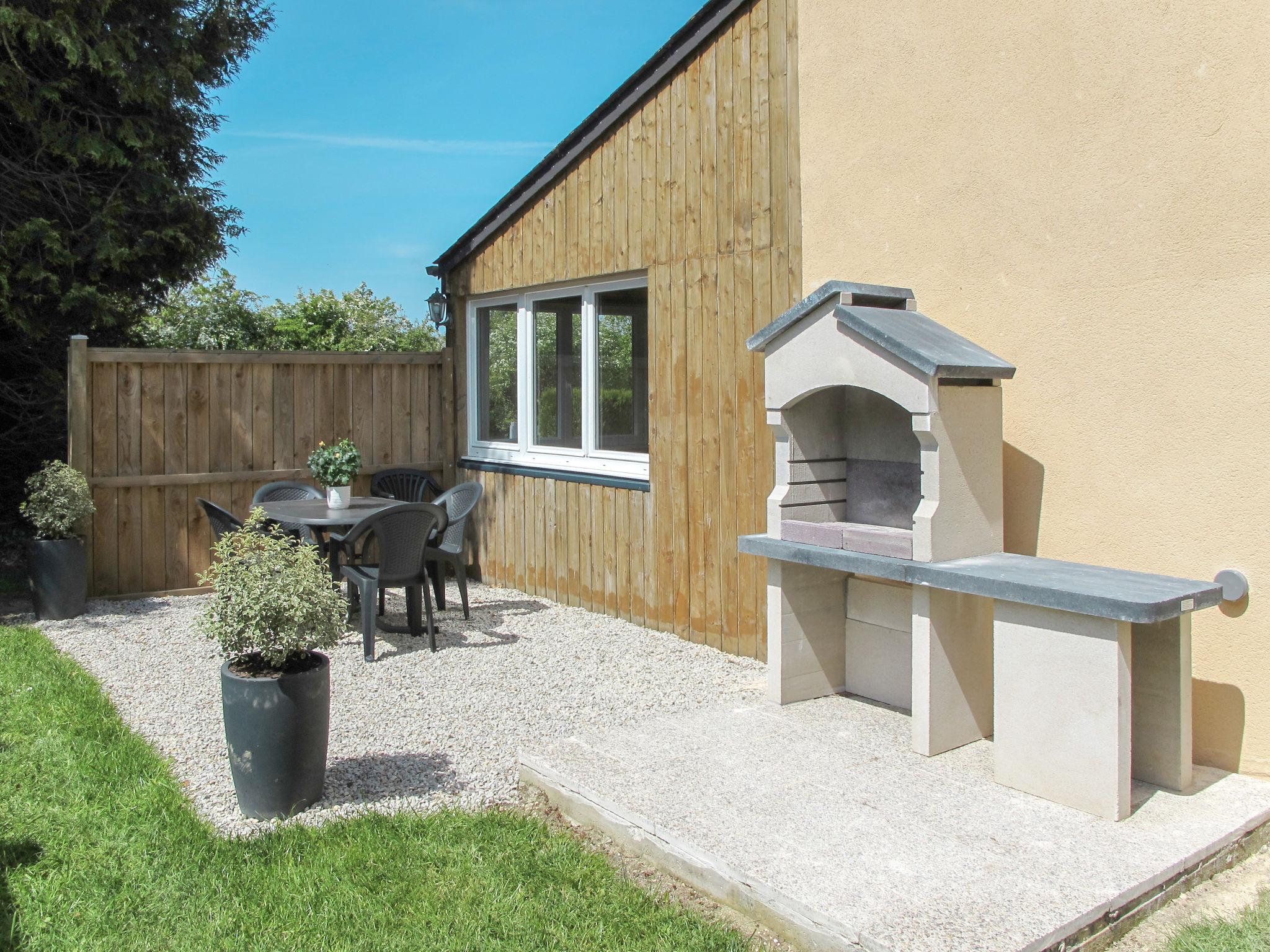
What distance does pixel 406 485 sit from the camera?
8.84 metres

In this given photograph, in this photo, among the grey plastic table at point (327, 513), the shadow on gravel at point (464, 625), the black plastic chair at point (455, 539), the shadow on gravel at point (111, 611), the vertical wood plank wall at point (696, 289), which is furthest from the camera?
the shadow on gravel at point (111, 611)

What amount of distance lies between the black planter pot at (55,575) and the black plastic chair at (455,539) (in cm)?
262

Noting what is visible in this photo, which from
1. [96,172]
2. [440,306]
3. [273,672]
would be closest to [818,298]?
[273,672]

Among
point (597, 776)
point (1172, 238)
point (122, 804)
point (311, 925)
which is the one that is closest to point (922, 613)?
point (597, 776)

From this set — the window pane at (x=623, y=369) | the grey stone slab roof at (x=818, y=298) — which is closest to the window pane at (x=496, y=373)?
the window pane at (x=623, y=369)

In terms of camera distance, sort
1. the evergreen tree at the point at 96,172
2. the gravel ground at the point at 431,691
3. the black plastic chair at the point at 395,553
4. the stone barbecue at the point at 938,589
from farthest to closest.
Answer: the evergreen tree at the point at 96,172, the black plastic chair at the point at 395,553, the gravel ground at the point at 431,691, the stone barbecue at the point at 938,589

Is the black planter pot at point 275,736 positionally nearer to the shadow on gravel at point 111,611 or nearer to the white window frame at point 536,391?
the white window frame at point 536,391

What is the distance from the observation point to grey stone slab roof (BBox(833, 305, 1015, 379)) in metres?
3.86

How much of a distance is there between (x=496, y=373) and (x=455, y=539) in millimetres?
2063

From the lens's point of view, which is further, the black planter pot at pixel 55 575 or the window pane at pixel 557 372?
the window pane at pixel 557 372

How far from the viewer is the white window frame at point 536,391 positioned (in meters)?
7.34

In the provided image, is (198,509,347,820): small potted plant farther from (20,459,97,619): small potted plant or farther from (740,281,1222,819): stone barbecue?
(20,459,97,619): small potted plant

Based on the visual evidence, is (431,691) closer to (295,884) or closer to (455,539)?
(455,539)

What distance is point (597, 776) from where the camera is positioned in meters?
3.79
